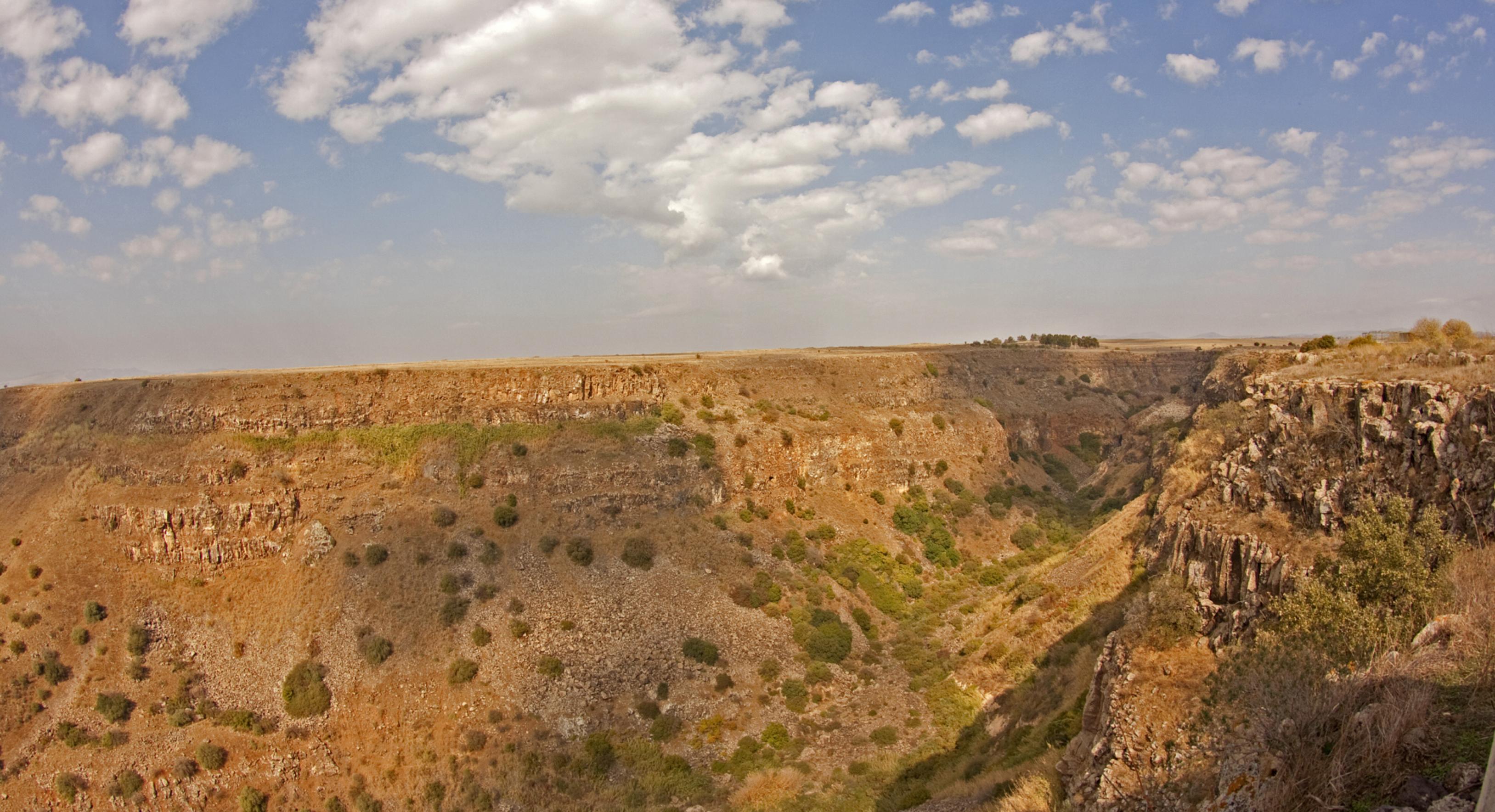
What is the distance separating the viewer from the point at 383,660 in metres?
39.6

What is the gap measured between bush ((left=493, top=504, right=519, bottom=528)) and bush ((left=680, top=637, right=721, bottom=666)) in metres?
13.2

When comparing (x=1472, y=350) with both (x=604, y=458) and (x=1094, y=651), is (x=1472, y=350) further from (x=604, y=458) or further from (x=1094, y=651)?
(x=604, y=458)

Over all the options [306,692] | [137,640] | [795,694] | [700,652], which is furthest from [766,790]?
[137,640]

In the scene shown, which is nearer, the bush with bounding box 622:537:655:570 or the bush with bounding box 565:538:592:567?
the bush with bounding box 565:538:592:567

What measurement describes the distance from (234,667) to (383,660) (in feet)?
28.2

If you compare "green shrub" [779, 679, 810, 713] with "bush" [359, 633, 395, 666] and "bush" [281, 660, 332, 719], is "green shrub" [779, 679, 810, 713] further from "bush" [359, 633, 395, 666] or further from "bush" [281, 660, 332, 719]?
"bush" [281, 660, 332, 719]

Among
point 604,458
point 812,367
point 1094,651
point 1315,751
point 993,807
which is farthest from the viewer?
point 812,367

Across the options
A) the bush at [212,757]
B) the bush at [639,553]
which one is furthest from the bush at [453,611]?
the bush at [212,757]

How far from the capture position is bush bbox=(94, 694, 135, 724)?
39.0m

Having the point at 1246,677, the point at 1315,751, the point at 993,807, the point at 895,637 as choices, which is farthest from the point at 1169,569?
the point at 895,637

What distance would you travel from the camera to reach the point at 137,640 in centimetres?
4172

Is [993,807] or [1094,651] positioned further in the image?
[1094,651]

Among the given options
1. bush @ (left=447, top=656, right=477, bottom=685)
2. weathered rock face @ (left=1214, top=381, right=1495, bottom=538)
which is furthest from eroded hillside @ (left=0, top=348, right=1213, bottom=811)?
weathered rock face @ (left=1214, top=381, right=1495, bottom=538)

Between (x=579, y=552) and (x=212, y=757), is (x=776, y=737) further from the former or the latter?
(x=212, y=757)
